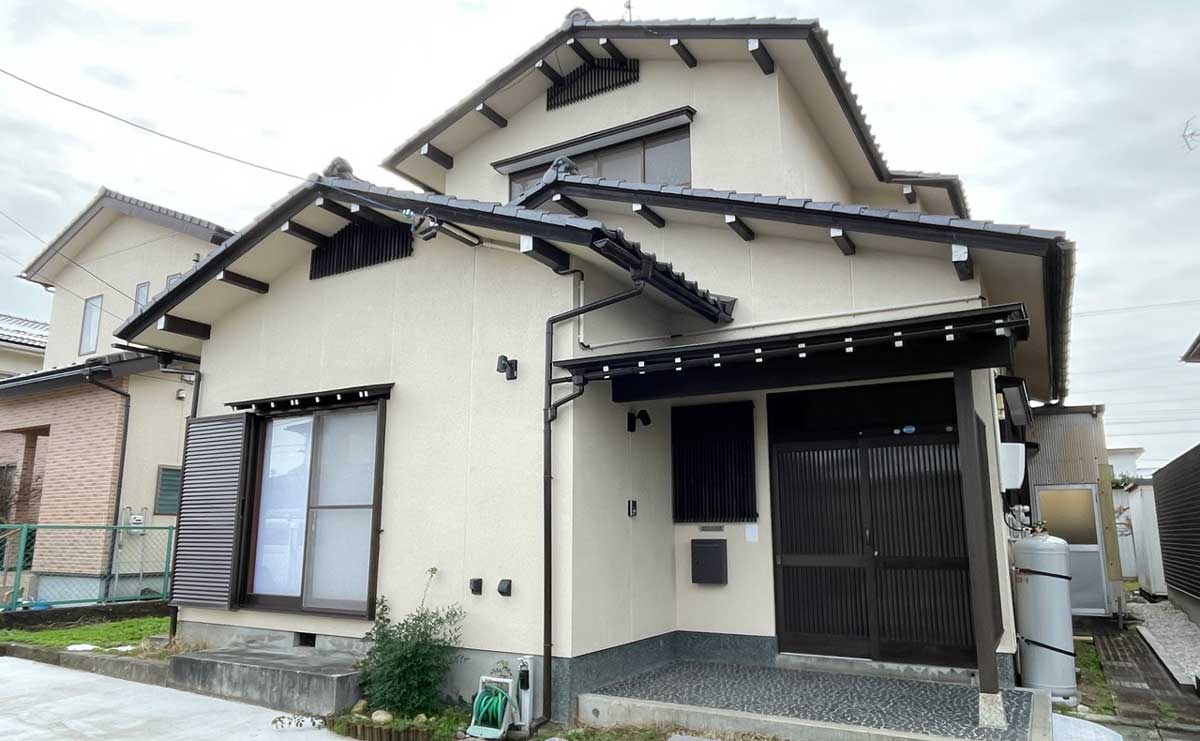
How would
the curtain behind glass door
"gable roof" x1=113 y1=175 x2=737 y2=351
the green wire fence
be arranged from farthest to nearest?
1. the green wire fence
2. the curtain behind glass door
3. "gable roof" x1=113 y1=175 x2=737 y2=351

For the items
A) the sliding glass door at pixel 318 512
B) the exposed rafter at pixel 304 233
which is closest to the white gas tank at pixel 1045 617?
the sliding glass door at pixel 318 512

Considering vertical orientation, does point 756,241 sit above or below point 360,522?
above

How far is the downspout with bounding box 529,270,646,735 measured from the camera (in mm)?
5711

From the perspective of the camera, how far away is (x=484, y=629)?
20.1ft

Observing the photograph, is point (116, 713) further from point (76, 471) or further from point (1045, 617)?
point (1045, 617)

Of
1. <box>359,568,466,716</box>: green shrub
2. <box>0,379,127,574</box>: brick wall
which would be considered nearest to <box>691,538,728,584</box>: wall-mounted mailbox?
<box>359,568,466,716</box>: green shrub

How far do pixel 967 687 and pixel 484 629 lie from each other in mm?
3799

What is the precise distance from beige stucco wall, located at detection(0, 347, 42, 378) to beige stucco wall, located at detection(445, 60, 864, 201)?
1369cm

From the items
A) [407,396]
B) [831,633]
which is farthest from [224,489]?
[831,633]

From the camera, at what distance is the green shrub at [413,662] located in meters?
5.89

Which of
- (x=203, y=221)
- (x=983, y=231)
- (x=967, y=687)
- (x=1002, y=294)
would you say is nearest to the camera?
(x=983, y=231)

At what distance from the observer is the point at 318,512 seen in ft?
24.4

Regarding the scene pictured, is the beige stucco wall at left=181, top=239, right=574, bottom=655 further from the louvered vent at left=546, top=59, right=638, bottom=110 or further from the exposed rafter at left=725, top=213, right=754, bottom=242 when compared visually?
the louvered vent at left=546, top=59, right=638, bottom=110

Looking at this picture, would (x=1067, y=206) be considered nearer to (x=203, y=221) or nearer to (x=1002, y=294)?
(x=1002, y=294)
